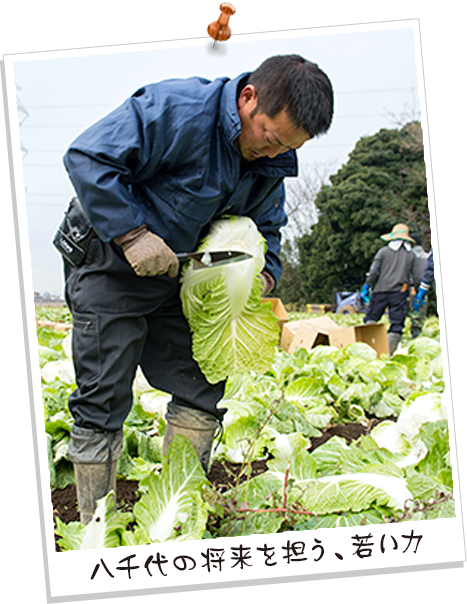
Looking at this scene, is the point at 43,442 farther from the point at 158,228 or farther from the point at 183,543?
the point at 158,228

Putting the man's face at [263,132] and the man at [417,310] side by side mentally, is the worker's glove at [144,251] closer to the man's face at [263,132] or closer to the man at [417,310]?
the man's face at [263,132]

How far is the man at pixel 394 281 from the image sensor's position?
23.7ft

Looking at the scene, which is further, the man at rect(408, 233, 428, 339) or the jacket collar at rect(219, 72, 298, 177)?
the man at rect(408, 233, 428, 339)

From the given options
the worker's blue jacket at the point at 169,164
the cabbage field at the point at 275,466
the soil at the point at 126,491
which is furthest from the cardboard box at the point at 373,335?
the worker's blue jacket at the point at 169,164

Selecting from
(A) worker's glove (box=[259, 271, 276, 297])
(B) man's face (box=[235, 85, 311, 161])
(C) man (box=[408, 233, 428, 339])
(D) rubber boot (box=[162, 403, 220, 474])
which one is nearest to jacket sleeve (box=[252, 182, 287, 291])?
(A) worker's glove (box=[259, 271, 276, 297])

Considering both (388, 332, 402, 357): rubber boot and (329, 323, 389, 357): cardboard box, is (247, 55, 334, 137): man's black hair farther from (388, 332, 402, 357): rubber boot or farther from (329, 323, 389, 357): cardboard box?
(388, 332, 402, 357): rubber boot

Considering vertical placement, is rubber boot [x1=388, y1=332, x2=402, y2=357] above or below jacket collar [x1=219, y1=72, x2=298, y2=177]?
below

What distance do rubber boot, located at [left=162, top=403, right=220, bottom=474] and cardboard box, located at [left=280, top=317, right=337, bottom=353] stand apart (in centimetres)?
351

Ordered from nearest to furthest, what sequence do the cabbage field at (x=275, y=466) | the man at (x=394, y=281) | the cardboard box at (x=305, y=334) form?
the cabbage field at (x=275, y=466) < the cardboard box at (x=305, y=334) < the man at (x=394, y=281)

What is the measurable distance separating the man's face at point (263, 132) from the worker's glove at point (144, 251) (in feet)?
1.78

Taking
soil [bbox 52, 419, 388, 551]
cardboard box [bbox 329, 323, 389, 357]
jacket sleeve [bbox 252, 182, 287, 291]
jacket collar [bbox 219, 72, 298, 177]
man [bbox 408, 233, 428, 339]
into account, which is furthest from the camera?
man [bbox 408, 233, 428, 339]

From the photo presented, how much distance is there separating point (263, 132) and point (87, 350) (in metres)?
1.14

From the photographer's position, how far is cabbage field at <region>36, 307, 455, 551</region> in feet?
6.77

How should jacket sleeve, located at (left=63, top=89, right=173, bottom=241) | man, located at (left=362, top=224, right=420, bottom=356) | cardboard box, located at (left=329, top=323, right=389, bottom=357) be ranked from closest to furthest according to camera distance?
1. jacket sleeve, located at (left=63, top=89, right=173, bottom=241)
2. cardboard box, located at (left=329, top=323, right=389, bottom=357)
3. man, located at (left=362, top=224, right=420, bottom=356)
